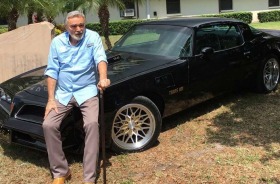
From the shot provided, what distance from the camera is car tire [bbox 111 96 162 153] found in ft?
14.2

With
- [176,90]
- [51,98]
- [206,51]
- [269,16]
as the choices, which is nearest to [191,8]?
[269,16]

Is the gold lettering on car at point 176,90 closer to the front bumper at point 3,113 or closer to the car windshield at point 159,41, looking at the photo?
the car windshield at point 159,41

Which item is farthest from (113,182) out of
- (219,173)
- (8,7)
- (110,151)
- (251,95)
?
(8,7)

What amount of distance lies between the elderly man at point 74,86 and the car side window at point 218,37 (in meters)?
1.83

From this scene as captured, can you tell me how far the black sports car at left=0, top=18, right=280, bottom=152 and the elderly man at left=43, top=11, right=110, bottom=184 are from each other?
17 centimetres

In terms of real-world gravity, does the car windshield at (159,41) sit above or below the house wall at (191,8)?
below

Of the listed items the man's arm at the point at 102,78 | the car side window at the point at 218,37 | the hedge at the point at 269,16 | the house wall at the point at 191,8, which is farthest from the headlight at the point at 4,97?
the hedge at the point at 269,16

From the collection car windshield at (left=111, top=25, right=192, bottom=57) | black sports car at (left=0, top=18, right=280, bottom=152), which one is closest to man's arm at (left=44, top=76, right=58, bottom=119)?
black sports car at (left=0, top=18, right=280, bottom=152)

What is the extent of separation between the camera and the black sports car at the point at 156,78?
4145 mm

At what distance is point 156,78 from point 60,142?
4.75 feet

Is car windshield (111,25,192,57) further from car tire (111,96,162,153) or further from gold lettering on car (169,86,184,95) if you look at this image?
car tire (111,96,162,153)

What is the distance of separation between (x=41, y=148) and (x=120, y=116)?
0.88 metres

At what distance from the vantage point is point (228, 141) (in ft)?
15.6

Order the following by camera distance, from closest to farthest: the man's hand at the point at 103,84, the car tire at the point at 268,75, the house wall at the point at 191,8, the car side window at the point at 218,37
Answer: the man's hand at the point at 103,84 < the car side window at the point at 218,37 < the car tire at the point at 268,75 < the house wall at the point at 191,8
